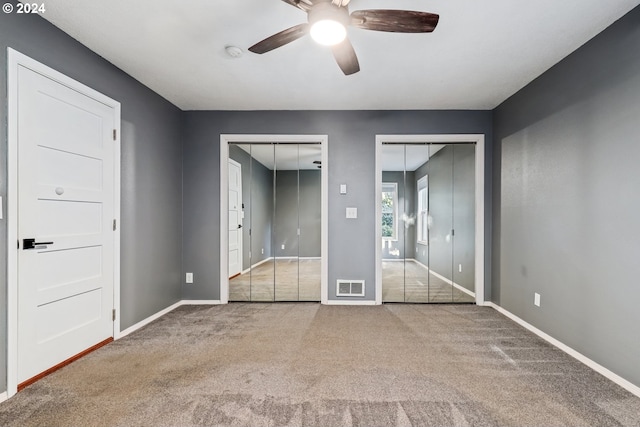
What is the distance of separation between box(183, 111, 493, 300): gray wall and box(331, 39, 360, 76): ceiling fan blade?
1579mm

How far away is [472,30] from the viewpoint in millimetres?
2154

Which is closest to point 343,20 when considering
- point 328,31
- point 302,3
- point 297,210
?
point 328,31

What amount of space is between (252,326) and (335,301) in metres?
1.17

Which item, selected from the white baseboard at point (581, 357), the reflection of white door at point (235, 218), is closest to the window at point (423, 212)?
the white baseboard at point (581, 357)

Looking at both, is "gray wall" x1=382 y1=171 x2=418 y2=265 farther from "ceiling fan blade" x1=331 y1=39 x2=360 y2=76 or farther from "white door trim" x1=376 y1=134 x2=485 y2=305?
"ceiling fan blade" x1=331 y1=39 x2=360 y2=76

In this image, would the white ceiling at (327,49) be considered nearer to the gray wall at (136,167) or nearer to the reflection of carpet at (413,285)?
the gray wall at (136,167)

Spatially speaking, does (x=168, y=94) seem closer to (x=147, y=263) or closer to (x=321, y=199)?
(x=147, y=263)

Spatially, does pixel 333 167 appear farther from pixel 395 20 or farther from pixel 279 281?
pixel 395 20

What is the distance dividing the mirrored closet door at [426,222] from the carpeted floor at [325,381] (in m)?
1.12

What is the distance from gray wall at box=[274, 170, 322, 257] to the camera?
4.01 m

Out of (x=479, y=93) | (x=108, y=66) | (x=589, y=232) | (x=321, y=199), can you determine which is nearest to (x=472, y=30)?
(x=479, y=93)

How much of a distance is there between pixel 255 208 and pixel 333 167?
1.23 m

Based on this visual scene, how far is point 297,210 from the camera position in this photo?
4.05m

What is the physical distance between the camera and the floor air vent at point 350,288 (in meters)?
3.78
